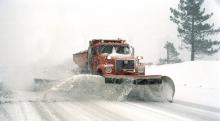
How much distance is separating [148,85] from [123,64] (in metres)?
1.81

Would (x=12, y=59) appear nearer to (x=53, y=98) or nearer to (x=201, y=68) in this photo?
(x=201, y=68)

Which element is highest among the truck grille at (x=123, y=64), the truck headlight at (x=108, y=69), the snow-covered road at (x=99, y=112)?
the truck grille at (x=123, y=64)

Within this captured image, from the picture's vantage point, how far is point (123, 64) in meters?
14.7

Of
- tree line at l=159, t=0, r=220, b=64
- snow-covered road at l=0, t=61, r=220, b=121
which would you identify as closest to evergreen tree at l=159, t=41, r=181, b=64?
tree line at l=159, t=0, r=220, b=64

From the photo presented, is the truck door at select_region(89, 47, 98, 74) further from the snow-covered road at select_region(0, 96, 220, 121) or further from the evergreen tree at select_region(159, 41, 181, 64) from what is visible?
the evergreen tree at select_region(159, 41, 181, 64)

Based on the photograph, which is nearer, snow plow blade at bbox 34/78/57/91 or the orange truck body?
the orange truck body

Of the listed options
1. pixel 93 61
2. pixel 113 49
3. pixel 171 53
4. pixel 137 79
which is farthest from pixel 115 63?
pixel 171 53

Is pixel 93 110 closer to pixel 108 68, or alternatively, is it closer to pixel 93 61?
pixel 108 68

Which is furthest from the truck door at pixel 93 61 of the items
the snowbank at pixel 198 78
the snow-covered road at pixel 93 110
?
the snowbank at pixel 198 78

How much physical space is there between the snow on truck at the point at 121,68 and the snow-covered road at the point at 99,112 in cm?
89

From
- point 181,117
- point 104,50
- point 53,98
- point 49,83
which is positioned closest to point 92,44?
point 104,50

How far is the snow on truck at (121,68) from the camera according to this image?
13.0 meters

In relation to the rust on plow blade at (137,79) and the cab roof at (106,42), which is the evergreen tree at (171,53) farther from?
the rust on plow blade at (137,79)

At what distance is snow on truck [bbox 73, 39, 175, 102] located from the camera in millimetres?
13039
